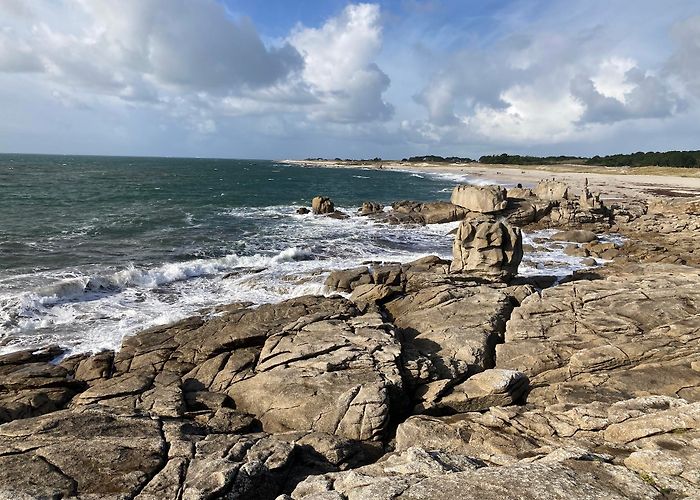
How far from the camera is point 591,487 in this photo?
239 inches

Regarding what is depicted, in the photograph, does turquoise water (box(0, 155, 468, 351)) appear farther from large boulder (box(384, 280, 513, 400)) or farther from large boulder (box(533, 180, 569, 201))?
large boulder (box(533, 180, 569, 201))

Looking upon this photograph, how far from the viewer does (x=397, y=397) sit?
1324 centimetres

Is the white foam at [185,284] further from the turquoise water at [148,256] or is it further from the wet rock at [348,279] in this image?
the wet rock at [348,279]

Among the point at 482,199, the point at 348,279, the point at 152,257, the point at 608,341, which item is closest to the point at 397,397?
the point at 608,341

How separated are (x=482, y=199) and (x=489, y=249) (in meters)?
31.4

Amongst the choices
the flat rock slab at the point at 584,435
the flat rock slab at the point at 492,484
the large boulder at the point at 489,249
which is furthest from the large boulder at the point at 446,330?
the flat rock slab at the point at 492,484

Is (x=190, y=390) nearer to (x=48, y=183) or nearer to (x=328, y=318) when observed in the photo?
(x=328, y=318)

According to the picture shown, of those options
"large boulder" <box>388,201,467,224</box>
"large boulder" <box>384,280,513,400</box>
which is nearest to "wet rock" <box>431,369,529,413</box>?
"large boulder" <box>384,280,513,400</box>

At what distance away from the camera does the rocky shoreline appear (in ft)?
23.9

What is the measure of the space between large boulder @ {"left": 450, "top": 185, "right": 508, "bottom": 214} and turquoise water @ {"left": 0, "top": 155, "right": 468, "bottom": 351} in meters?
6.81

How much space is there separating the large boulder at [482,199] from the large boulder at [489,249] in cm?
2887

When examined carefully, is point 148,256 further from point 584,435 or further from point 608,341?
point 584,435

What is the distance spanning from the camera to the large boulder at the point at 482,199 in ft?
178

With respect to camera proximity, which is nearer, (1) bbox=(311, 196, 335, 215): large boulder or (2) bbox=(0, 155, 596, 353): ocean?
(2) bbox=(0, 155, 596, 353): ocean
